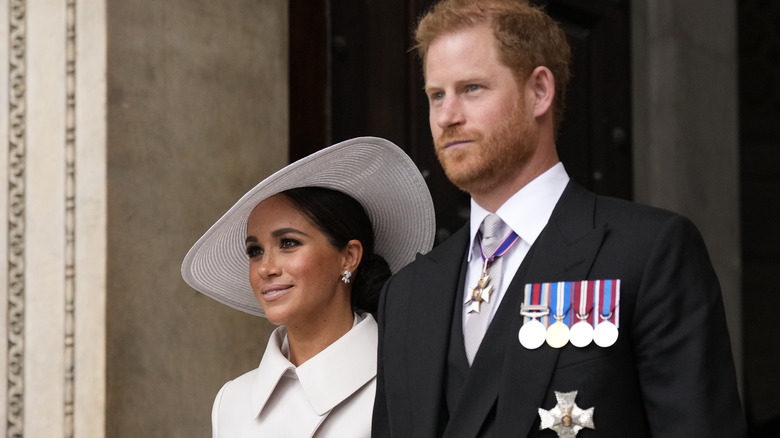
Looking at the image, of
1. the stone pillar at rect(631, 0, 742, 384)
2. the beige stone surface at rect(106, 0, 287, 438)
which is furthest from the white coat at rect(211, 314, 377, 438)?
the stone pillar at rect(631, 0, 742, 384)

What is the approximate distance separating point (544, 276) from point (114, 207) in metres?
1.68

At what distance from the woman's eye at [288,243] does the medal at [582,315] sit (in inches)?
40.4

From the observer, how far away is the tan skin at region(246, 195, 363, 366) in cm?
294

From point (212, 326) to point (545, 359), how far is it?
72.1 inches

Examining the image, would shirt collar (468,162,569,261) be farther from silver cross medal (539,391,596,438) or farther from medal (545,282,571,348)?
silver cross medal (539,391,596,438)

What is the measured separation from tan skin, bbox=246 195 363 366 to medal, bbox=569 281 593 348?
3.23 ft

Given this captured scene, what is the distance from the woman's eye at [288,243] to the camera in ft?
9.78

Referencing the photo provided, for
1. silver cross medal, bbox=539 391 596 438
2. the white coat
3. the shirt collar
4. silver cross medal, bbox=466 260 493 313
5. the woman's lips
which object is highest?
the shirt collar

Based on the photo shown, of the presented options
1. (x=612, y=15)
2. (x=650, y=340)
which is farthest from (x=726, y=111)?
(x=650, y=340)

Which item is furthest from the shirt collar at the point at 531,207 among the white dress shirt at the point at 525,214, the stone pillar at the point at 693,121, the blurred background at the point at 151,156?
the stone pillar at the point at 693,121

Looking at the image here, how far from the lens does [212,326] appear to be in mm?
3732

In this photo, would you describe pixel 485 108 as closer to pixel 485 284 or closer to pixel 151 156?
pixel 485 284
